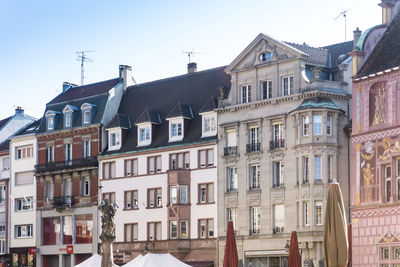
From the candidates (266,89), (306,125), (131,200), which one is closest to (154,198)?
(131,200)

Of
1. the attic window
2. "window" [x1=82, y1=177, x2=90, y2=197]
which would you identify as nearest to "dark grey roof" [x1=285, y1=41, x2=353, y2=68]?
the attic window

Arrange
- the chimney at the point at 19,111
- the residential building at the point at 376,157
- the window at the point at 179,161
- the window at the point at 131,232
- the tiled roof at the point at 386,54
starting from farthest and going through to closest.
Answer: the chimney at the point at 19,111 → the window at the point at 131,232 → the window at the point at 179,161 → the tiled roof at the point at 386,54 → the residential building at the point at 376,157

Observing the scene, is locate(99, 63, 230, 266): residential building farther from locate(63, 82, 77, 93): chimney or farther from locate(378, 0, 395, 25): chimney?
locate(378, 0, 395, 25): chimney

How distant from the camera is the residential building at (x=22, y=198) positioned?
79875 mm

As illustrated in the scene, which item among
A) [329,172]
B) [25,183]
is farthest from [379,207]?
[25,183]

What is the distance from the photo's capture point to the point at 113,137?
244 ft

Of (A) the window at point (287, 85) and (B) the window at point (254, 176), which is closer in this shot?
(A) the window at point (287, 85)

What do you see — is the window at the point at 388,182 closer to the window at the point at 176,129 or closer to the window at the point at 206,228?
the window at the point at 206,228

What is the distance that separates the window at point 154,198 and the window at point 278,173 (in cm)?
1080

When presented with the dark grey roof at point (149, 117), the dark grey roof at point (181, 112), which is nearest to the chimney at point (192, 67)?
the dark grey roof at point (149, 117)

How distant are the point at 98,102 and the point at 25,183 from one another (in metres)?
10.6

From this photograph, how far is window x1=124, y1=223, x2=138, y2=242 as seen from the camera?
233 ft

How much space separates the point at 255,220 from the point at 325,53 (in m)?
12.4

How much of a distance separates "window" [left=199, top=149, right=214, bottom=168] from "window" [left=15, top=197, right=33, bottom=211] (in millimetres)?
20440
